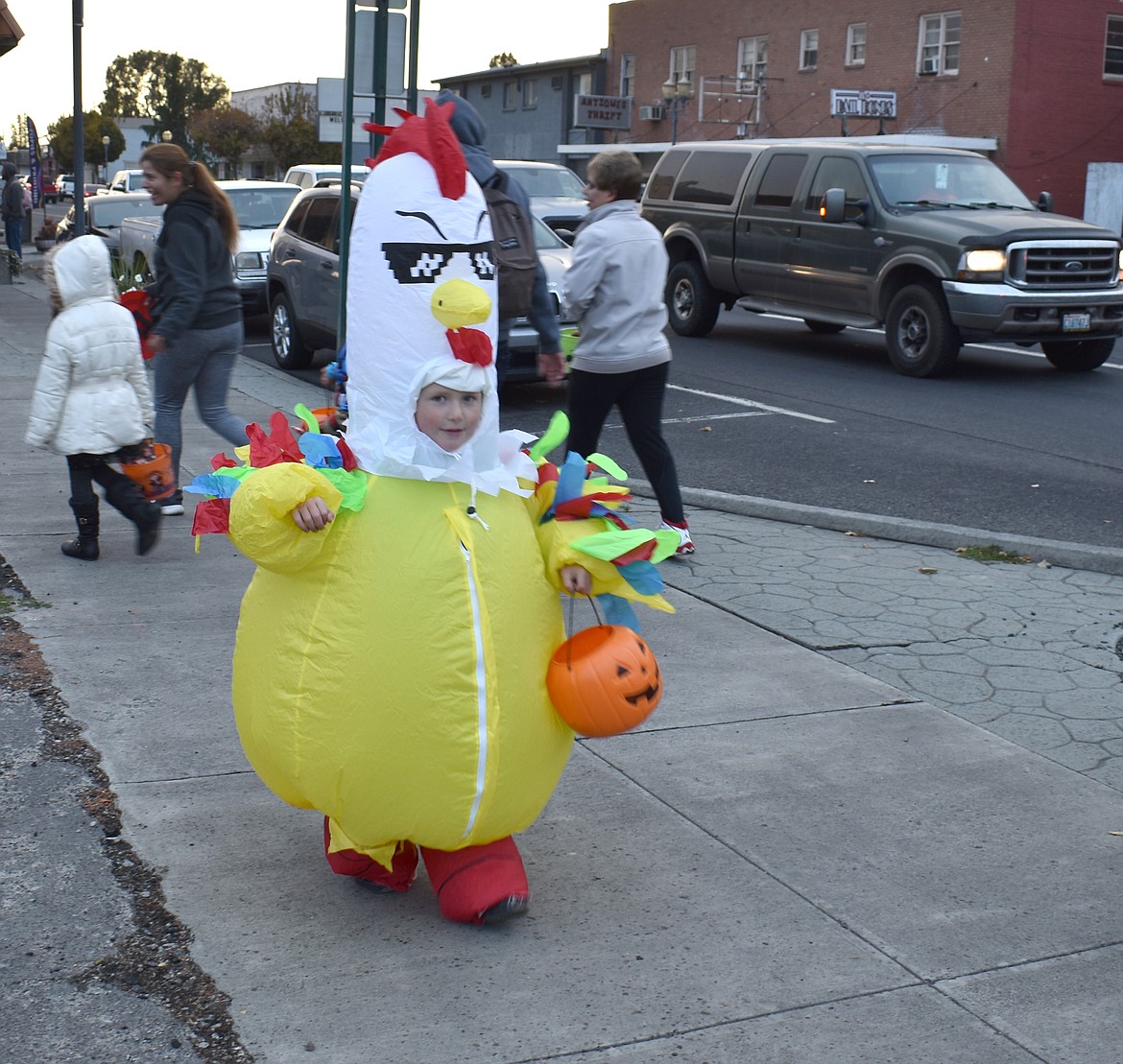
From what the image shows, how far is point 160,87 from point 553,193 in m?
123

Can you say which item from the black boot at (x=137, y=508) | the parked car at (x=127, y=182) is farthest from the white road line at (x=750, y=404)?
the parked car at (x=127, y=182)

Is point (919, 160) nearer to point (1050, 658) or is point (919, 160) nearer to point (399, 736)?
point (1050, 658)

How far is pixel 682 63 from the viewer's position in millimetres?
46031

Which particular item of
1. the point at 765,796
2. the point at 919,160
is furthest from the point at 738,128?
the point at 765,796

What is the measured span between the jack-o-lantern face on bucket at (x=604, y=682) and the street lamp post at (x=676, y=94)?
42681 millimetres

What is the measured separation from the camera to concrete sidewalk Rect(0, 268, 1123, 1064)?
2850 mm

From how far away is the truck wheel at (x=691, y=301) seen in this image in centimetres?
1570

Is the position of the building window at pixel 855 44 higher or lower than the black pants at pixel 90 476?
higher

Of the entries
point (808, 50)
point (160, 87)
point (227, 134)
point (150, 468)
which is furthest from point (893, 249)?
point (160, 87)

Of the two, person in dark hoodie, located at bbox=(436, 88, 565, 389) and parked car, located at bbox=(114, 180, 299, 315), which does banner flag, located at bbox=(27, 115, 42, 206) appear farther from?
person in dark hoodie, located at bbox=(436, 88, 565, 389)

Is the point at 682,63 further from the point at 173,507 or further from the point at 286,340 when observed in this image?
the point at 173,507

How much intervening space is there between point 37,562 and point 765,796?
364 centimetres

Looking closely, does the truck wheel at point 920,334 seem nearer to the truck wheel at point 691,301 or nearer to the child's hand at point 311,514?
the truck wheel at point 691,301

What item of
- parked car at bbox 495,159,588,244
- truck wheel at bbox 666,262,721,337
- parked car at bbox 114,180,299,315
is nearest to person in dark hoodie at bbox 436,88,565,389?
parked car at bbox 114,180,299,315
